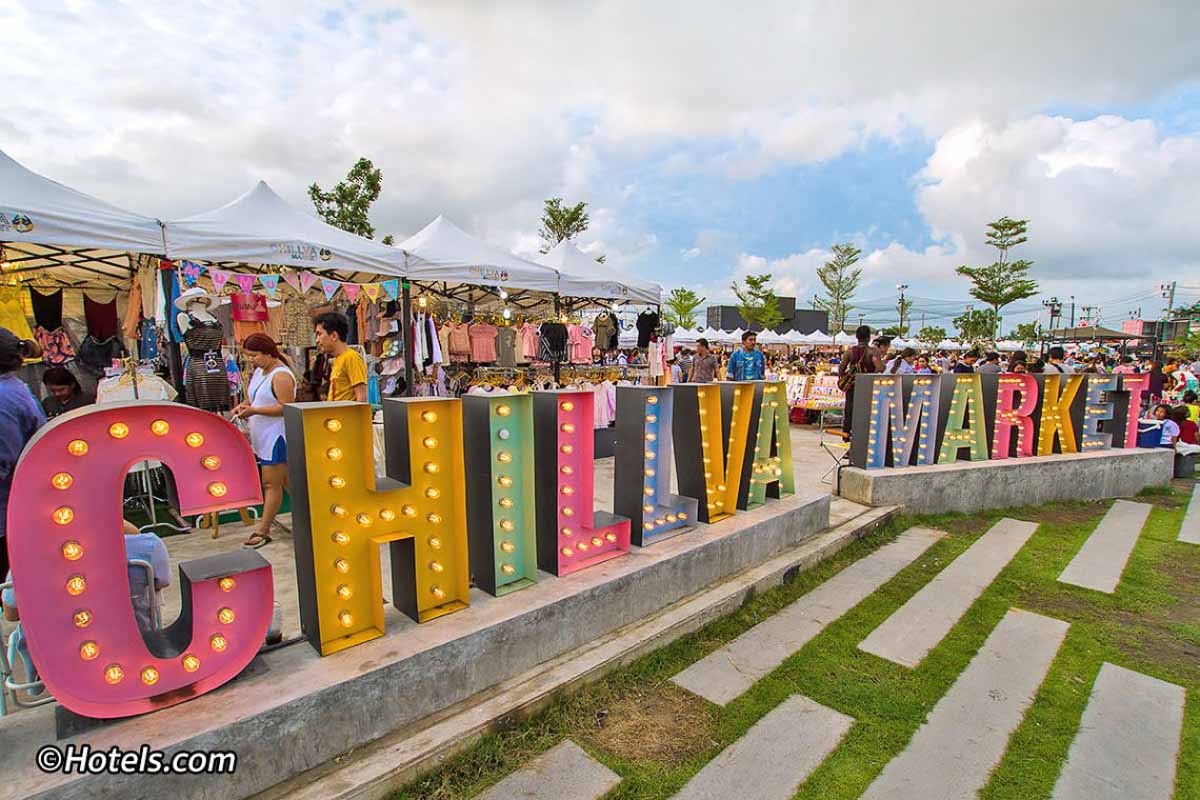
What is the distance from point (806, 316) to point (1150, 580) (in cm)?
6672

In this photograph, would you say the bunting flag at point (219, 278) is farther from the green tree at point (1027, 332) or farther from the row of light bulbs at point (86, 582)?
the green tree at point (1027, 332)

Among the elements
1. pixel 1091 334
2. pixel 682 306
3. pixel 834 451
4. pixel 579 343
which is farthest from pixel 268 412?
pixel 1091 334

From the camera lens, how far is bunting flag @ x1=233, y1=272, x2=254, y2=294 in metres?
6.25

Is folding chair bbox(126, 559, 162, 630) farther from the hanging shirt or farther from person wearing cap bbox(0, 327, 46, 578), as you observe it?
the hanging shirt

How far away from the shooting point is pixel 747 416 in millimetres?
4316

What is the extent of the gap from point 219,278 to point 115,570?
17.3 feet

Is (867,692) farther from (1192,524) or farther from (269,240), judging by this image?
(269,240)

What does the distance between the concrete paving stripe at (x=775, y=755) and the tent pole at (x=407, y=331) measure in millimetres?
6156

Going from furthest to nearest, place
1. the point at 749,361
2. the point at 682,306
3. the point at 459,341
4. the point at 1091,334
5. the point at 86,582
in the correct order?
1. the point at 1091,334
2. the point at 682,306
3. the point at 749,361
4. the point at 459,341
5. the point at 86,582

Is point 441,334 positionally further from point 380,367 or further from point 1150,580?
point 1150,580

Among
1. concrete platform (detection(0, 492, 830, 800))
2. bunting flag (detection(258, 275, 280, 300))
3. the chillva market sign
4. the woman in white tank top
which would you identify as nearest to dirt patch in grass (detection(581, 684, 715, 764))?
concrete platform (detection(0, 492, 830, 800))

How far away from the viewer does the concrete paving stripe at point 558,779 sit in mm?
2262

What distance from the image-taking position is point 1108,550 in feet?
17.6

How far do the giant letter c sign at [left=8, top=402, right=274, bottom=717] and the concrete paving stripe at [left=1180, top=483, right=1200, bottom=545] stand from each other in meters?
8.31
